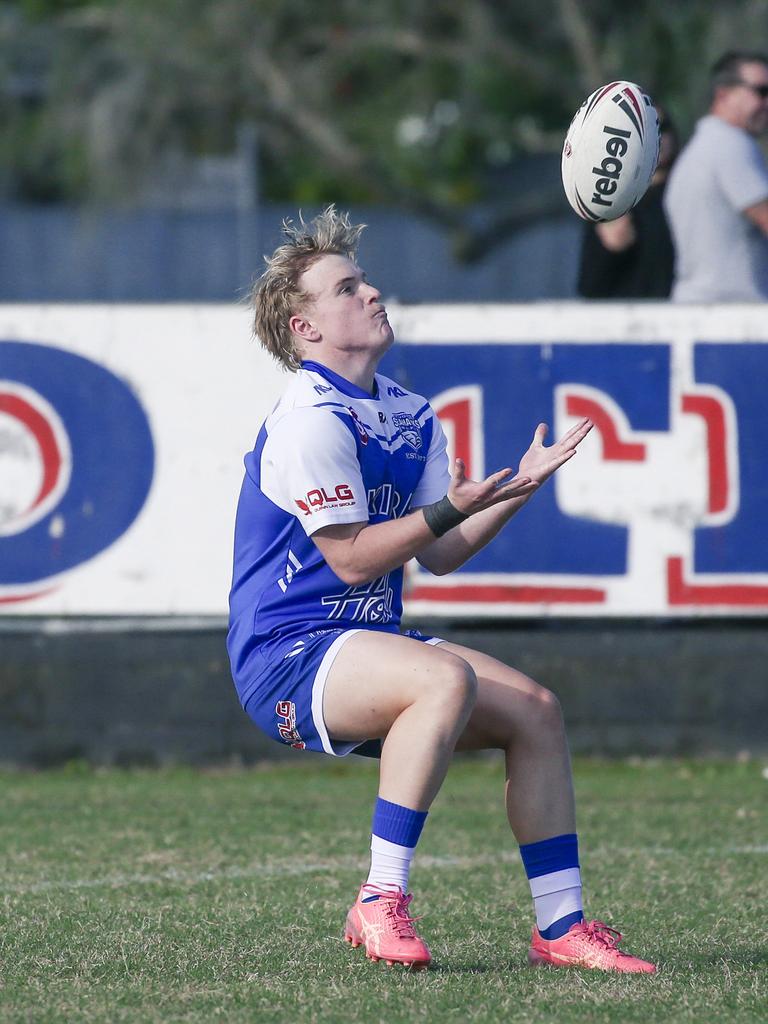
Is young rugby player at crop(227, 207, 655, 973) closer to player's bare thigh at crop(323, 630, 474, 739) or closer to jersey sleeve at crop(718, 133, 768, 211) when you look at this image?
player's bare thigh at crop(323, 630, 474, 739)

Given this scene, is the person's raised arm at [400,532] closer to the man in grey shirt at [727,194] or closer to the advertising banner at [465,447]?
the advertising banner at [465,447]

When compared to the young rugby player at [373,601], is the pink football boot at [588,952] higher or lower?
lower

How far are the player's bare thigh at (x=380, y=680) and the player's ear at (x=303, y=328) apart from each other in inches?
32.2

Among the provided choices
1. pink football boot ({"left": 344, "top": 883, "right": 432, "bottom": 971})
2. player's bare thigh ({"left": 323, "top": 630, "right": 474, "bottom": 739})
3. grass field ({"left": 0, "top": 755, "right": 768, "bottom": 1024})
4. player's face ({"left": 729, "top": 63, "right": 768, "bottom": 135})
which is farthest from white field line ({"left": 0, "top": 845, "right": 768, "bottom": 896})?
player's face ({"left": 729, "top": 63, "right": 768, "bottom": 135})

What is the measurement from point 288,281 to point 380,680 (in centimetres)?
111

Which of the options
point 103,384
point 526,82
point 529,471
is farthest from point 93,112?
point 529,471

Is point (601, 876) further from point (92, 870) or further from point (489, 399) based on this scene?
point (489, 399)

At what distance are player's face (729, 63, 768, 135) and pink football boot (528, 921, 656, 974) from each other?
4910 mm

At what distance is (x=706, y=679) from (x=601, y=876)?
7.53 ft

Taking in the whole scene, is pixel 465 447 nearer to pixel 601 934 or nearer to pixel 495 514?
pixel 495 514

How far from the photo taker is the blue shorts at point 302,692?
4531 millimetres

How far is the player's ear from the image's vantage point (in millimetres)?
4793

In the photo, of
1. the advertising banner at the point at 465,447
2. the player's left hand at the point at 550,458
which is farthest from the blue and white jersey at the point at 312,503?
the advertising banner at the point at 465,447

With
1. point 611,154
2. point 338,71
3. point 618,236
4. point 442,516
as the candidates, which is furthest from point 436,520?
point 338,71
